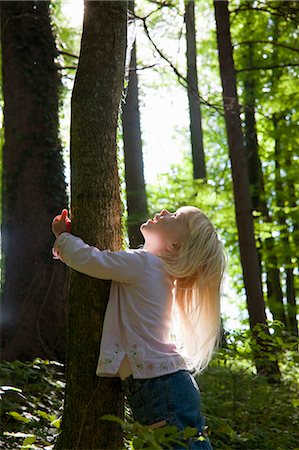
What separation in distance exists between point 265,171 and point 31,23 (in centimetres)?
1289

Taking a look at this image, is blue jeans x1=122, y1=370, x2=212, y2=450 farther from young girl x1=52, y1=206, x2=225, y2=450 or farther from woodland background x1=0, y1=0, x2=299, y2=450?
woodland background x1=0, y1=0, x2=299, y2=450

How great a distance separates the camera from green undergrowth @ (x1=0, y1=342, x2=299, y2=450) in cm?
430

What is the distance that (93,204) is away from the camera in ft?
12.0

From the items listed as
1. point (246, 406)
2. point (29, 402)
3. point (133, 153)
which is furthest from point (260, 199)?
point (29, 402)

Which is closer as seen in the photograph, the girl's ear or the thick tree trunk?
the girl's ear

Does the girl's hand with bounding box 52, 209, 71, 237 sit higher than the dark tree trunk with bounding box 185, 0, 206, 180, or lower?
lower

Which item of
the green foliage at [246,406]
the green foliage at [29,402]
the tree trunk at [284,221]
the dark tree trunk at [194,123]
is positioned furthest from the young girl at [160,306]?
the tree trunk at [284,221]

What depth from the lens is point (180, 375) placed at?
3.43 metres

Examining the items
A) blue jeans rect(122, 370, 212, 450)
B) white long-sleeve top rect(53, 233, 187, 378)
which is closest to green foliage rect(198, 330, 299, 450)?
blue jeans rect(122, 370, 212, 450)

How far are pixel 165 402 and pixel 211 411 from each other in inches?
117

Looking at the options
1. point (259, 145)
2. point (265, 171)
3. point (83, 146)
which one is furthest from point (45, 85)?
point (265, 171)

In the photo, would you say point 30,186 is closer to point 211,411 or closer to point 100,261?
point 211,411

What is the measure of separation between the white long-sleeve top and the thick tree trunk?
12.5ft

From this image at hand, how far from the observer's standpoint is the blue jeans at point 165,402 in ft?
10.9
